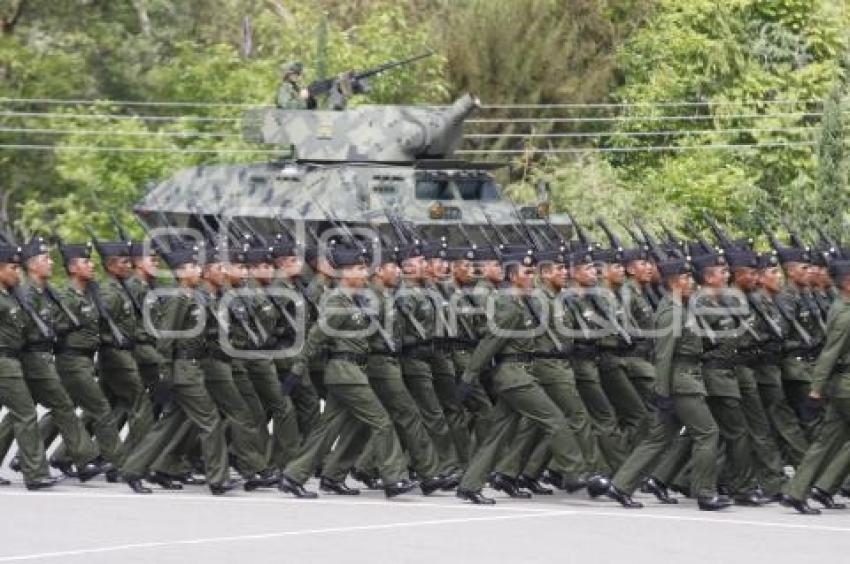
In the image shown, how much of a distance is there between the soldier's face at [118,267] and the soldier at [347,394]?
2.23m

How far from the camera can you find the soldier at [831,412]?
1822cm

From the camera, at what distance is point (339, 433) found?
19234 mm

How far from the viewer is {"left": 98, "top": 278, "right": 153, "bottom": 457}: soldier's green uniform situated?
66.5 ft

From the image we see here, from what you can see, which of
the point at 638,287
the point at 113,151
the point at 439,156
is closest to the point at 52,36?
the point at 113,151

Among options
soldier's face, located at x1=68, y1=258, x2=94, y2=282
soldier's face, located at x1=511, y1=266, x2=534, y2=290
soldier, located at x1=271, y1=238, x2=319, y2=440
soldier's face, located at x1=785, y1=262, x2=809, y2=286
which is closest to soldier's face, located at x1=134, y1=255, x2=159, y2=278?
soldier's face, located at x1=68, y1=258, x2=94, y2=282

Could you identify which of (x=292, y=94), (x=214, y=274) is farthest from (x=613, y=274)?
(x=292, y=94)

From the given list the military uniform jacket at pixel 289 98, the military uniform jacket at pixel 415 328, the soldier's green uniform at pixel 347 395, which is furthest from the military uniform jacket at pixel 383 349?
the military uniform jacket at pixel 289 98

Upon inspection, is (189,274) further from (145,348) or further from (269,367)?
(145,348)

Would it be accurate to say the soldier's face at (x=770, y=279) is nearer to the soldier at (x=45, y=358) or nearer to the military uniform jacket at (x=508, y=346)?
the military uniform jacket at (x=508, y=346)

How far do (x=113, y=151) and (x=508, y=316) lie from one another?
894 inches

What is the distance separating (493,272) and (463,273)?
0.81 metres

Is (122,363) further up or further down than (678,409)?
further down

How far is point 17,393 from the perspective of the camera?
19.0 metres

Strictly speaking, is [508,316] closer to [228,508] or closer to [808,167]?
[228,508]
